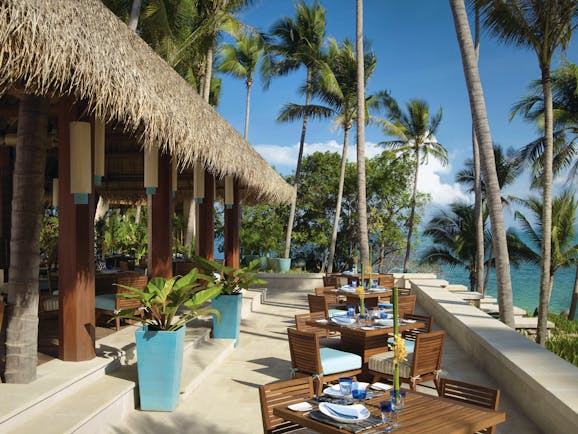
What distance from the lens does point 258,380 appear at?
17.5ft

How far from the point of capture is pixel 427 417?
2713mm

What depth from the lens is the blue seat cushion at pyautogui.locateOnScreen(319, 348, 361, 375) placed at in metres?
4.55

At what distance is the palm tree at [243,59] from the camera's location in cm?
2171

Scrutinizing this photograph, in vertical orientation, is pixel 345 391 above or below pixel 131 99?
below

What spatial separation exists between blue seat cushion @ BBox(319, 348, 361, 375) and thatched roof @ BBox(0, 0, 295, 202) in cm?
241

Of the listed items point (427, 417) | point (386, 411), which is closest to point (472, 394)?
point (427, 417)

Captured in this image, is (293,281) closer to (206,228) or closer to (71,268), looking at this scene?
(206,228)

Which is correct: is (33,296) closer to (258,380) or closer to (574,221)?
(258,380)

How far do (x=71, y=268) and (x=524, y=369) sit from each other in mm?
3854

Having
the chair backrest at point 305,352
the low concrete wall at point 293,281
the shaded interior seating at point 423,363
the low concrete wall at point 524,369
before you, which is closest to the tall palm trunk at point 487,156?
the low concrete wall at point 524,369

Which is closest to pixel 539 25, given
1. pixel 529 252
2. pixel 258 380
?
pixel 258 380

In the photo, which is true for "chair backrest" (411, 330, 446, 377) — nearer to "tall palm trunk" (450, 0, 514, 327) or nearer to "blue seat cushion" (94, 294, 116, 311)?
"tall palm trunk" (450, 0, 514, 327)

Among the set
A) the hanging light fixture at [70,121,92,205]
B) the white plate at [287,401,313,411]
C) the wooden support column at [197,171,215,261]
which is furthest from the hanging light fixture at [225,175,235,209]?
the white plate at [287,401,313,411]

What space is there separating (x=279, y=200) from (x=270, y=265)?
478 centimetres
